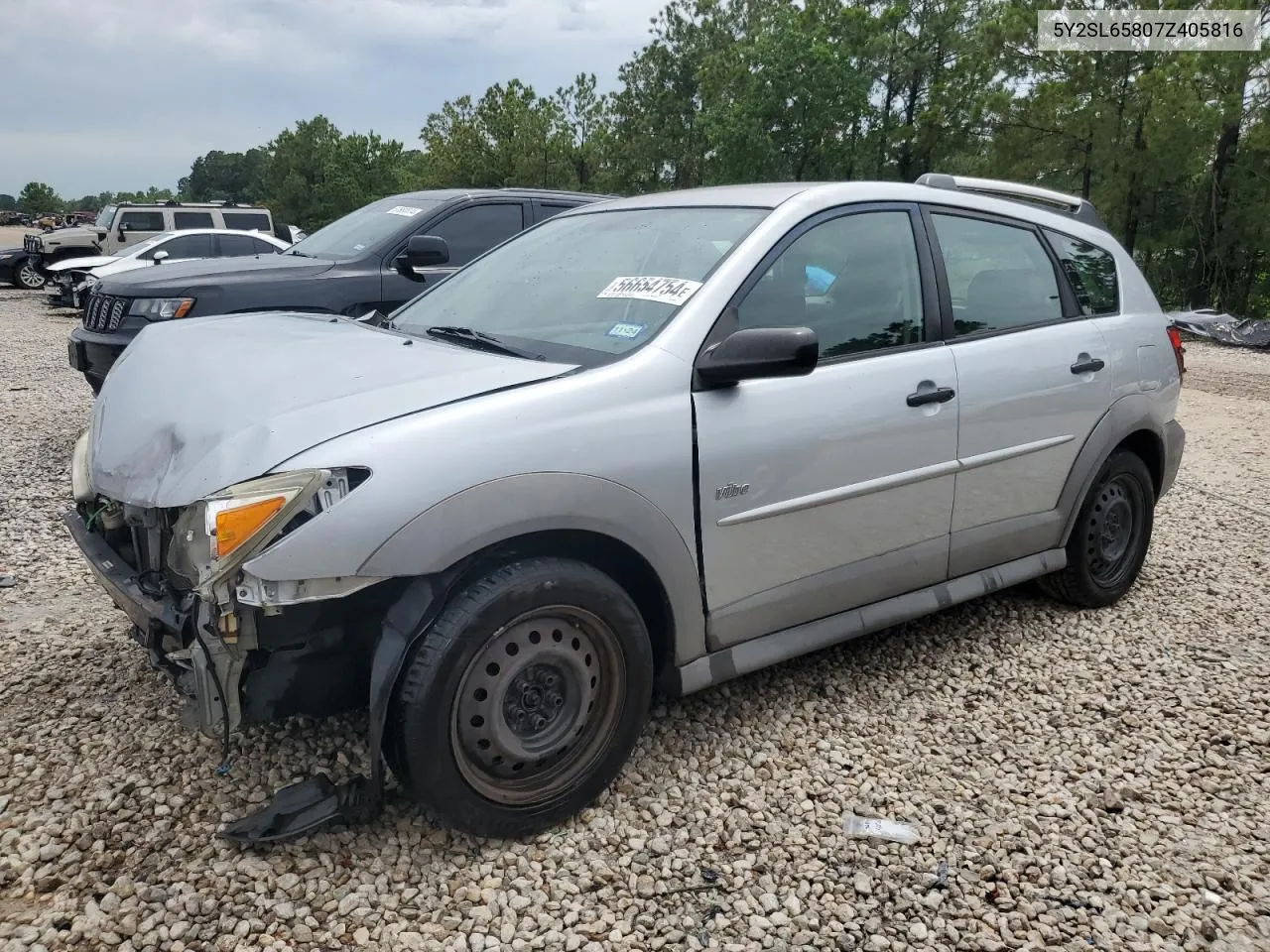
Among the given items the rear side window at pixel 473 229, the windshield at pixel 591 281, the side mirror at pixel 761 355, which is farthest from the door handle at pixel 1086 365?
the rear side window at pixel 473 229

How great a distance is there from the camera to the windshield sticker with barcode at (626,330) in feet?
9.30

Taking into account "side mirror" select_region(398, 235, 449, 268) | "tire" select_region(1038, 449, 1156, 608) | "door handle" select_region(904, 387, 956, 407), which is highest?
"side mirror" select_region(398, 235, 449, 268)

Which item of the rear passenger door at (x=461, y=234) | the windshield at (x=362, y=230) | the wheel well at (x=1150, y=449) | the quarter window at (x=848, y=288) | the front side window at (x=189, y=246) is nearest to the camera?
the quarter window at (x=848, y=288)

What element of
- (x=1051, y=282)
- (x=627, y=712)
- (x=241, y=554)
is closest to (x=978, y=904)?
(x=627, y=712)

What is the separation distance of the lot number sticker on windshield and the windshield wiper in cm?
37

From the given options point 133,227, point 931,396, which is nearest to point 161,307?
point 931,396

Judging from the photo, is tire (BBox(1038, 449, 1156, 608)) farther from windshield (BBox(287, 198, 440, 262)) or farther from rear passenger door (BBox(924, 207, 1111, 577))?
windshield (BBox(287, 198, 440, 262))

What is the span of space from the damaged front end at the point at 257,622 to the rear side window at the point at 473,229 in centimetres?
473

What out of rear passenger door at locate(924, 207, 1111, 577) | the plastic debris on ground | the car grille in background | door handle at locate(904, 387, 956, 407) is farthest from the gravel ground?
the car grille in background

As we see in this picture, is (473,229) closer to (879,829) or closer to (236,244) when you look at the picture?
(879,829)

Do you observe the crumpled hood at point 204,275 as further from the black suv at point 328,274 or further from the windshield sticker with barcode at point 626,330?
the windshield sticker with barcode at point 626,330

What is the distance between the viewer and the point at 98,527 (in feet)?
9.55

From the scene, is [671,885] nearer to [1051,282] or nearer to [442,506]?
[442,506]

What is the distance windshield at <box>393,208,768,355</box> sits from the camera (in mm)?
2932
